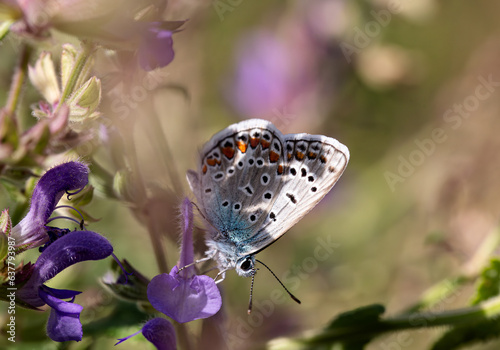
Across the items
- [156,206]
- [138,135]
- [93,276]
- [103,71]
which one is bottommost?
[93,276]

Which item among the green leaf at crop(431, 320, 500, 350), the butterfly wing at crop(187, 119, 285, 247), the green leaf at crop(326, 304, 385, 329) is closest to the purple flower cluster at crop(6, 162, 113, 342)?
the butterfly wing at crop(187, 119, 285, 247)

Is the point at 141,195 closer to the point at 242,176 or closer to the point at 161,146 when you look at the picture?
the point at 161,146

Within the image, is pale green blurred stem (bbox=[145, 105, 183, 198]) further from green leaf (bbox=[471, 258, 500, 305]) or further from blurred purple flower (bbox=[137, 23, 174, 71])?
green leaf (bbox=[471, 258, 500, 305])

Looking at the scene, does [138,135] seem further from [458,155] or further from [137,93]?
[458,155]

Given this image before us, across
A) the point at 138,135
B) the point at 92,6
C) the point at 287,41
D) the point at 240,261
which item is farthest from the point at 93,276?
the point at 287,41

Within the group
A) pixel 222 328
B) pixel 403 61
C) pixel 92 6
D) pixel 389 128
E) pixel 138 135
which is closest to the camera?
pixel 92 6

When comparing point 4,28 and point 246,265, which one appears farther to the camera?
point 246,265

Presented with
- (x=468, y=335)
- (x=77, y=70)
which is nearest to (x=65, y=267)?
(x=77, y=70)
